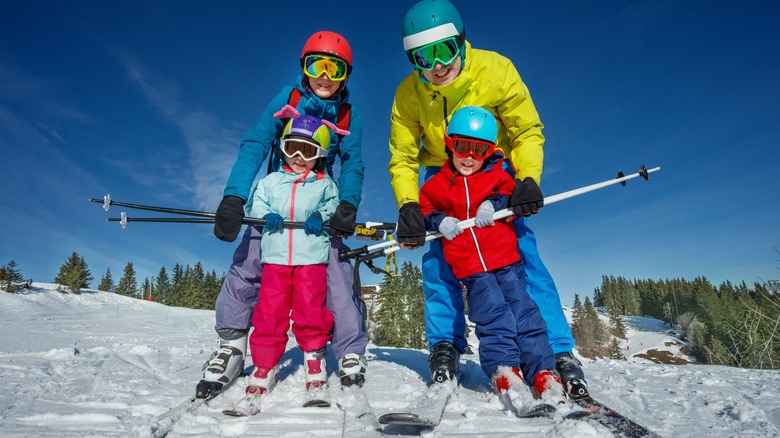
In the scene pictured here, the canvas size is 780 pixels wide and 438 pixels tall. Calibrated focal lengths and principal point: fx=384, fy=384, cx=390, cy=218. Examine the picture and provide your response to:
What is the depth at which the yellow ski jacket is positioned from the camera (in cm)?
344

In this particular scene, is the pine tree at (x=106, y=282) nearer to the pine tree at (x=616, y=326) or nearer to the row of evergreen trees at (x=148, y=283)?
the row of evergreen trees at (x=148, y=283)

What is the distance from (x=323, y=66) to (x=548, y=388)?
3.44m

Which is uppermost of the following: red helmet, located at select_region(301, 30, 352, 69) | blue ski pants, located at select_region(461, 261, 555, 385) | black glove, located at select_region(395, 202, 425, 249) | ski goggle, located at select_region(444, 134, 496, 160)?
red helmet, located at select_region(301, 30, 352, 69)

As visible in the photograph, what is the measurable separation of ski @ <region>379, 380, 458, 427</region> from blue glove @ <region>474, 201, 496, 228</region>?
1.23 metres

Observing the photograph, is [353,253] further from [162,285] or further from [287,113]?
[162,285]

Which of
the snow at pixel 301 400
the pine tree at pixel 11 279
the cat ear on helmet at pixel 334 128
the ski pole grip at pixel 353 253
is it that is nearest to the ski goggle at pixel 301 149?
the cat ear on helmet at pixel 334 128

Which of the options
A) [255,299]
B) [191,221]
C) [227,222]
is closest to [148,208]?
[191,221]

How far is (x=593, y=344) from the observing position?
79062 millimetres

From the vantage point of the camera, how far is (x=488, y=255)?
3043mm

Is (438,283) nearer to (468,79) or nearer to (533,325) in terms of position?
(533,325)

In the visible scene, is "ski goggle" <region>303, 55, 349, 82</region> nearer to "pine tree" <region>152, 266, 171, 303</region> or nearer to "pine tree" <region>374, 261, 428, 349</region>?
"pine tree" <region>374, 261, 428, 349</region>

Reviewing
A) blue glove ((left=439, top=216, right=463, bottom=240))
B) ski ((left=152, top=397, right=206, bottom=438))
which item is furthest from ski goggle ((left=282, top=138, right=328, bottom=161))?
ski ((left=152, top=397, right=206, bottom=438))

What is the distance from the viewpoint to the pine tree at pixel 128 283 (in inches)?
3140

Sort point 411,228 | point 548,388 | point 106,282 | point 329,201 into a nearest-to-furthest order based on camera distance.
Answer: point 548,388
point 411,228
point 329,201
point 106,282
